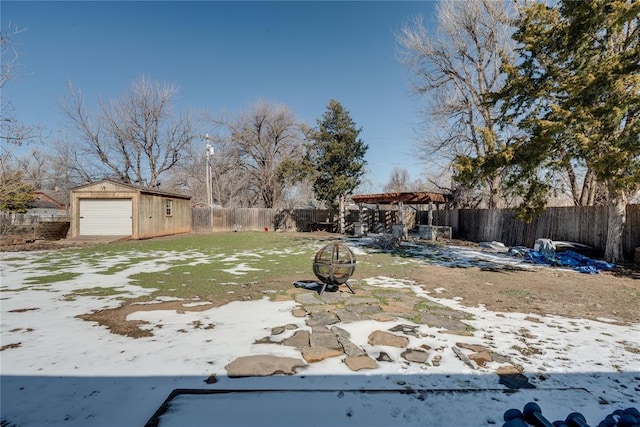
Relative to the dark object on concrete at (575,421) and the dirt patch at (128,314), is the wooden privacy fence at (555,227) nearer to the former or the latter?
the dark object on concrete at (575,421)

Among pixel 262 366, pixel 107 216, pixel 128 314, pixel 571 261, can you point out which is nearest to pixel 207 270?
pixel 128 314

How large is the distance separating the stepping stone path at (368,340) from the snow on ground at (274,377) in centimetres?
9

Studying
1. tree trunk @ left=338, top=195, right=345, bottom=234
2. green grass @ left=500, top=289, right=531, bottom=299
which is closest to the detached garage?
tree trunk @ left=338, top=195, right=345, bottom=234

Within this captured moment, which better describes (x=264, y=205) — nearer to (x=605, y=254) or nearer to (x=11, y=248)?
(x=11, y=248)

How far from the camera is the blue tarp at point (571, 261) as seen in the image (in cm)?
739

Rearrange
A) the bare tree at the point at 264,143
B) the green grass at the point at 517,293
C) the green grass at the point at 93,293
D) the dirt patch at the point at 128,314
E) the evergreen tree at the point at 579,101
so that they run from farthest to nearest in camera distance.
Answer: the bare tree at the point at 264,143 < the evergreen tree at the point at 579,101 < the green grass at the point at 517,293 < the green grass at the point at 93,293 < the dirt patch at the point at 128,314

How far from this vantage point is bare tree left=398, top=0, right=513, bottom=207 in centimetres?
1430

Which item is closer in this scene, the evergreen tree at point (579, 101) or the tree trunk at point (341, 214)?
the evergreen tree at point (579, 101)

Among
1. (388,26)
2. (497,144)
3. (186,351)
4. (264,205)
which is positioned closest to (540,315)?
(186,351)

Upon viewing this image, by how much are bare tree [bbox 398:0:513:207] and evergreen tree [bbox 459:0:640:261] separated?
5686 mm

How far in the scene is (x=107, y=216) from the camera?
1464 centimetres

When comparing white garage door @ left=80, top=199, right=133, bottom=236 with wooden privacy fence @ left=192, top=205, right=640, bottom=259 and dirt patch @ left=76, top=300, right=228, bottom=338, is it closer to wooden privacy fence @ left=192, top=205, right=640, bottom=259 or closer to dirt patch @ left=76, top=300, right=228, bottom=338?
wooden privacy fence @ left=192, top=205, right=640, bottom=259

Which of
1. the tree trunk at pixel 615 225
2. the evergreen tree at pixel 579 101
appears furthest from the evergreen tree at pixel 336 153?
the tree trunk at pixel 615 225

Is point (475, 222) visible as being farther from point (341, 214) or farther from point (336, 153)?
point (336, 153)
